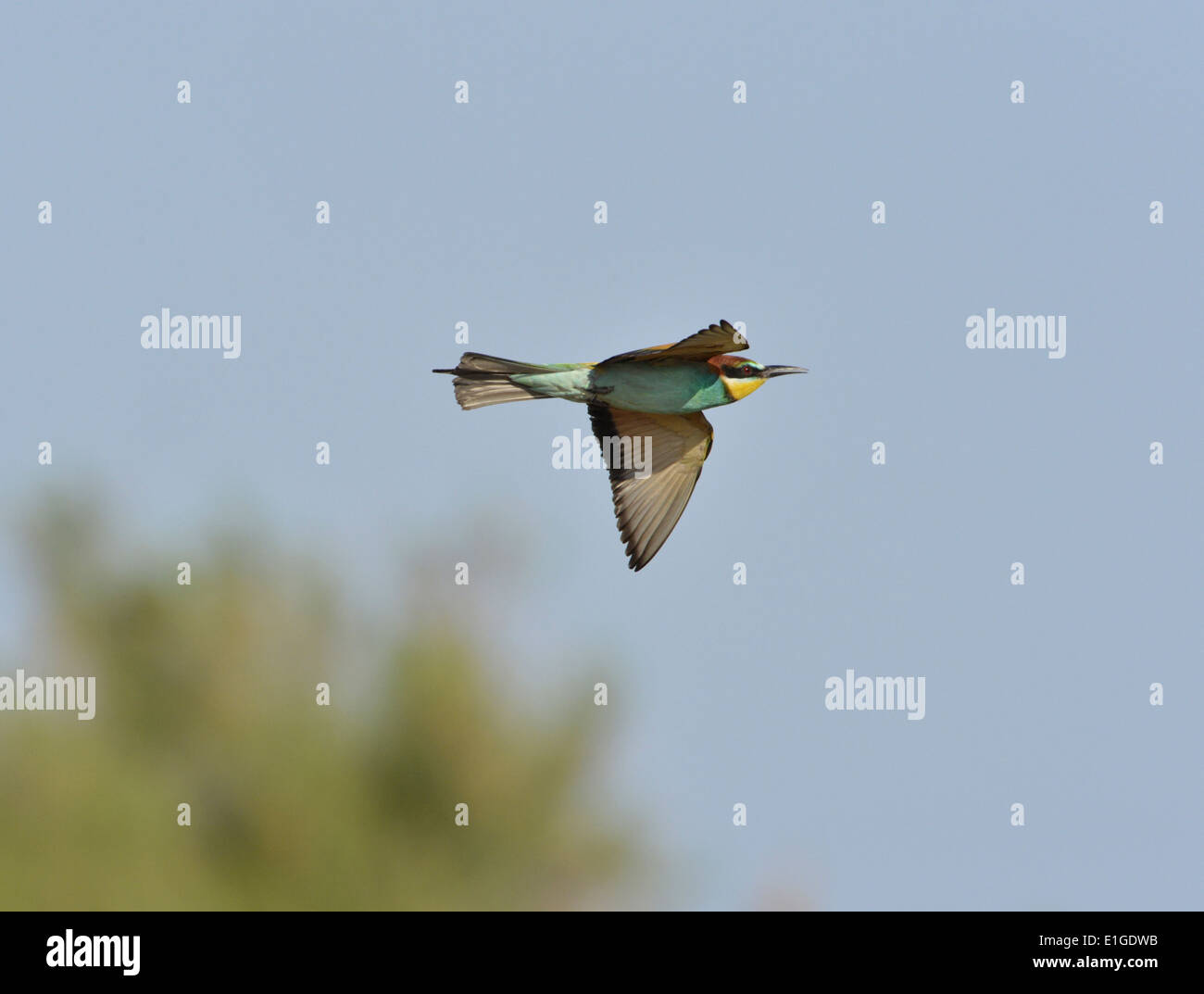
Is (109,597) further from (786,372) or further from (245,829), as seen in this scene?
(786,372)

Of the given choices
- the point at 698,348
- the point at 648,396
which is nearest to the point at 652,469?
the point at 648,396

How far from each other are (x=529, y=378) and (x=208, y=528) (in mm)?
11515

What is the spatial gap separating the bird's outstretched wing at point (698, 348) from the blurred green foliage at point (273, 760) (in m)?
8.13

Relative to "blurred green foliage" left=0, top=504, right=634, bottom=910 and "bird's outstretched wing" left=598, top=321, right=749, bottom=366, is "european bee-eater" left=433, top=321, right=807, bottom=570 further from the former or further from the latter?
"blurred green foliage" left=0, top=504, right=634, bottom=910

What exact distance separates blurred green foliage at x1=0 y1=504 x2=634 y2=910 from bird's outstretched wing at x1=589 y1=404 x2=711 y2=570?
7.15 metres

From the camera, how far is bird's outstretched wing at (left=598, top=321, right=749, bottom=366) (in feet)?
26.4

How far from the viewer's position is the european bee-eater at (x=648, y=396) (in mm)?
8914

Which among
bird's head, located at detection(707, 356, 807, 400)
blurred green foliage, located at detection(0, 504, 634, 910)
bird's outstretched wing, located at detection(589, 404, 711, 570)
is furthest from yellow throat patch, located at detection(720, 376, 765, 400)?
blurred green foliage, located at detection(0, 504, 634, 910)

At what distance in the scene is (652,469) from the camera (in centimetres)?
984

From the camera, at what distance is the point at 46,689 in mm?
16750

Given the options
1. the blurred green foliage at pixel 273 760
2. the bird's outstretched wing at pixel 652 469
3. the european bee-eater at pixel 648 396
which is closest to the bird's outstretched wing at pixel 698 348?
the european bee-eater at pixel 648 396
